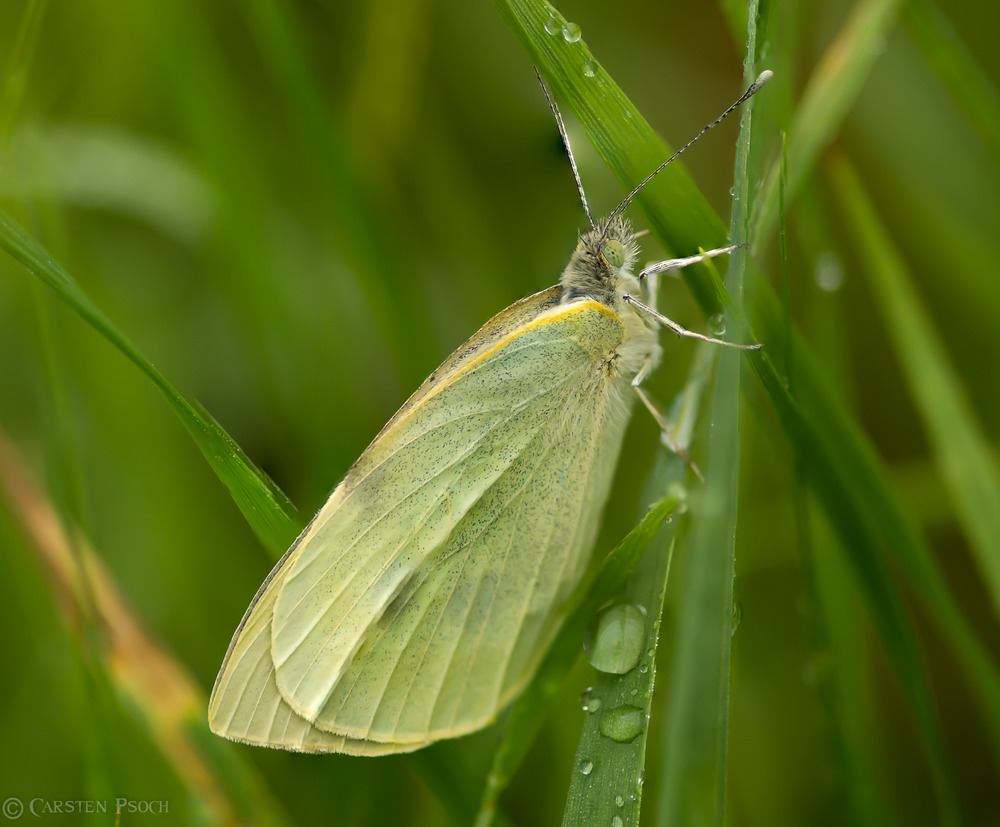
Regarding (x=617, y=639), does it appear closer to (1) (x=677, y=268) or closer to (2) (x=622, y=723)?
(2) (x=622, y=723)

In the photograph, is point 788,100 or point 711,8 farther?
point 711,8

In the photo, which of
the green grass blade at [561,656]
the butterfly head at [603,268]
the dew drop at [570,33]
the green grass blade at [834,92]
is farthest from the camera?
the butterfly head at [603,268]

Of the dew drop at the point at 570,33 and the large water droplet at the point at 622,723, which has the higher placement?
the dew drop at the point at 570,33

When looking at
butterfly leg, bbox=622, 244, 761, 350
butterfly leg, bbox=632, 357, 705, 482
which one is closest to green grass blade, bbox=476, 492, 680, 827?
butterfly leg, bbox=632, 357, 705, 482

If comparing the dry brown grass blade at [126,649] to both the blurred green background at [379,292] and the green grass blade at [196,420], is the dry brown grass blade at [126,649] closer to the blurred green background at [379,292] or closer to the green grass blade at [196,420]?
the blurred green background at [379,292]

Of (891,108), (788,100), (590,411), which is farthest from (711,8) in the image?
(590,411)

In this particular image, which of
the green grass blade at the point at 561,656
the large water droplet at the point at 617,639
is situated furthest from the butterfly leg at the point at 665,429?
the large water droplet at the point at 617,639

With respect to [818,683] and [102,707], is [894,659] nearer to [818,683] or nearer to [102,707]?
[818,683]
